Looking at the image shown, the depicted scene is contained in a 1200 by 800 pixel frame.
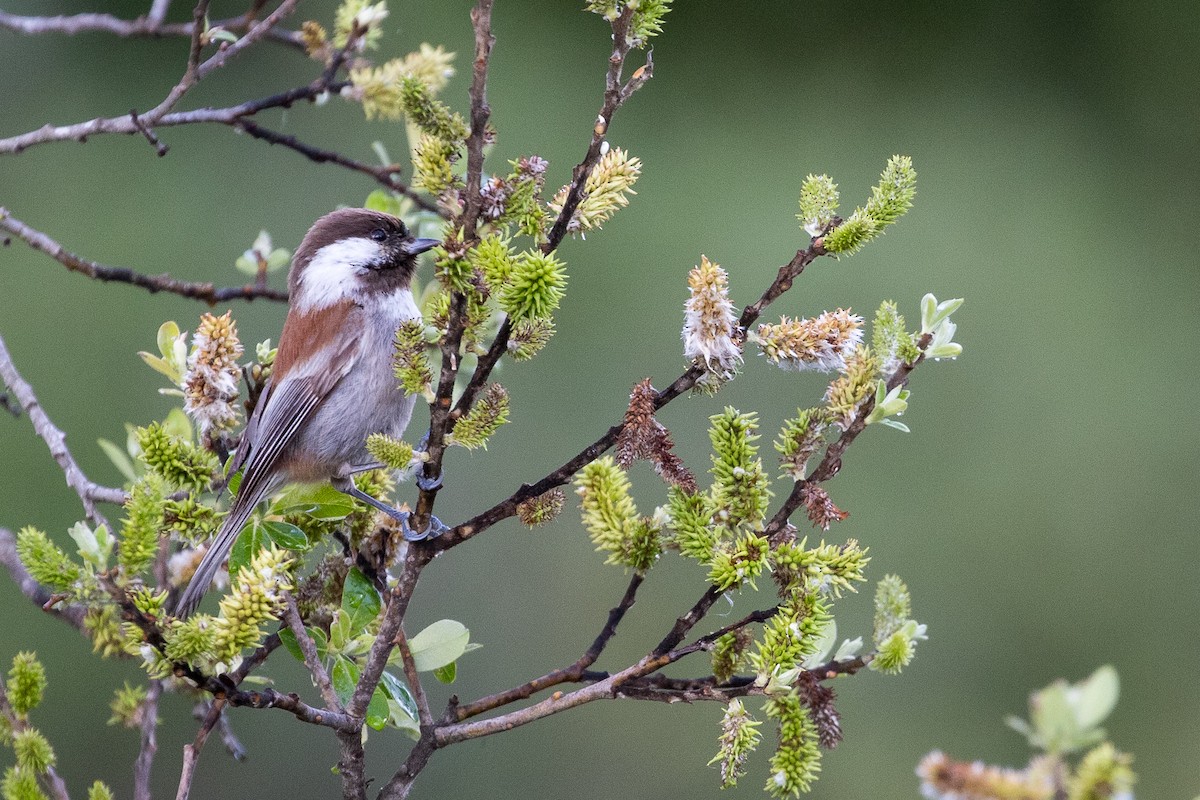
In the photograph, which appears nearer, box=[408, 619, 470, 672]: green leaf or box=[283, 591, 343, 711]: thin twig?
box=[283, 591, 343, 711]: thin twig

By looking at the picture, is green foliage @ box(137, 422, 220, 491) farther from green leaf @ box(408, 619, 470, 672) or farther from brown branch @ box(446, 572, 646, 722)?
brown branch @ box(446, 572, 646, 722)

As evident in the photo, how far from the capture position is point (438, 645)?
233 centimetres

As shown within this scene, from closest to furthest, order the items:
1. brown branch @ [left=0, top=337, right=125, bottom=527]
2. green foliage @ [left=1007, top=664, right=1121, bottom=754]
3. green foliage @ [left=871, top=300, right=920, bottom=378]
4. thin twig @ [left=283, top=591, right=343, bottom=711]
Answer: green foliage @ [left=1007, top=664, right=1121, bottom=754], green foliage @ [left=871, top=300, right=920, bottom=378], thin twig @ [left=283, top=591, right=343, bottom=711], brown branch @ [left=0, top=337, right=125, bottom=527]

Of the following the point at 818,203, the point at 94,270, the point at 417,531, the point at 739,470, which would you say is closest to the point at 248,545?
the point at 417,531

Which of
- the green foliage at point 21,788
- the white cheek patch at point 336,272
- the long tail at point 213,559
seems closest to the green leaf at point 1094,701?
the green foliage at point 21,788

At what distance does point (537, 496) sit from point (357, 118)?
5.26 metres

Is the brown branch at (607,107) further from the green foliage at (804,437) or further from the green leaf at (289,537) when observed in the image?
the green leaf at (289,537)

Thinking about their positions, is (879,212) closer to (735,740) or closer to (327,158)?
(735,740)

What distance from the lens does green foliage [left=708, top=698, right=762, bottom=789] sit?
1796mm

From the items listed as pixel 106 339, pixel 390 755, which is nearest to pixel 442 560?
pixel 390 755

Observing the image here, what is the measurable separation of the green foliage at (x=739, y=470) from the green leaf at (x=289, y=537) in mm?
981

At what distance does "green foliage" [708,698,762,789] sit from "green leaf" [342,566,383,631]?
2.60ft

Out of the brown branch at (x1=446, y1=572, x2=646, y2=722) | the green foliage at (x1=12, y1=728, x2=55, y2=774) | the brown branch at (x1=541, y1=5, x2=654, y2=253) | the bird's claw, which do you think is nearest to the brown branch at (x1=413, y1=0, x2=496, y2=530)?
the bird's claw

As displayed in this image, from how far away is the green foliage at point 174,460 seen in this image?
217cm
